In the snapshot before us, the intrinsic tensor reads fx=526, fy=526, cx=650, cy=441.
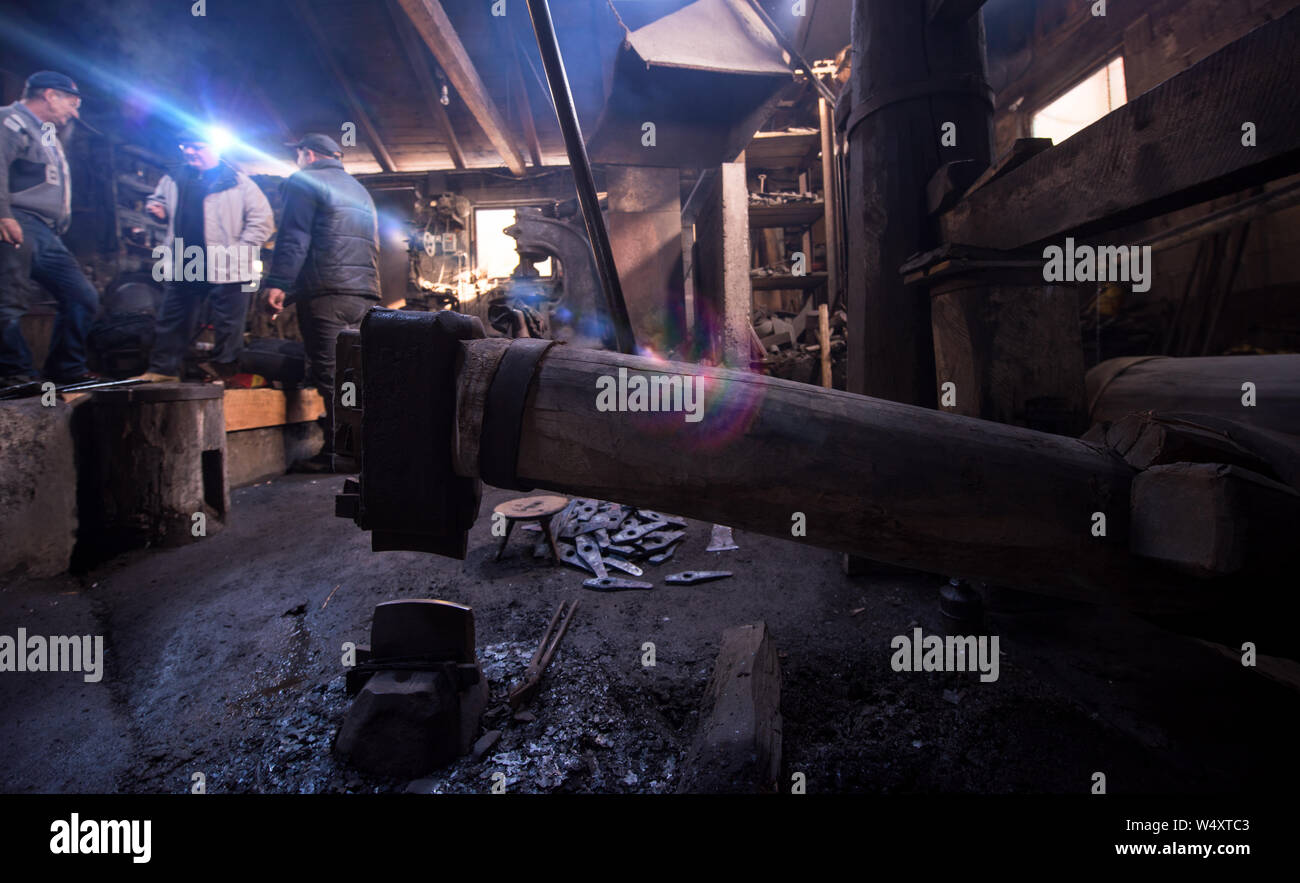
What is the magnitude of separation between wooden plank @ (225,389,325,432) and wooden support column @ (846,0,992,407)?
5021mm

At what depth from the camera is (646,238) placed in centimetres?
541

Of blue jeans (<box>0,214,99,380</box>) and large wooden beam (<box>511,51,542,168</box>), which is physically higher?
large wooden beam (<box>511,51,542,168</box>)

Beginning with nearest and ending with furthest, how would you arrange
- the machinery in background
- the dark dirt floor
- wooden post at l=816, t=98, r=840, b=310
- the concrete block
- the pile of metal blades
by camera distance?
the dark dirt floor
the concrete block
the pile of metal blades
wooden post at l=816, t=98, r=840, b=310
the machinery in background

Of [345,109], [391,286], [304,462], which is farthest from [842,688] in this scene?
[391,286]

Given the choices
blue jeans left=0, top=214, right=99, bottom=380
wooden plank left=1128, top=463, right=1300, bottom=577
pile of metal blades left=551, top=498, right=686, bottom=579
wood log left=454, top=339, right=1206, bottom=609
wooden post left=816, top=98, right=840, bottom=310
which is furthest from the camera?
wooden post left=816, top=98, right=840, bottom=310

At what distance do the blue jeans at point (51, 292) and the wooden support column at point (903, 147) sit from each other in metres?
5.60

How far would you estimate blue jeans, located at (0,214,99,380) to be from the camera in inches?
146

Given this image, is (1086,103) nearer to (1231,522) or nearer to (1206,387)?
(1206,387)

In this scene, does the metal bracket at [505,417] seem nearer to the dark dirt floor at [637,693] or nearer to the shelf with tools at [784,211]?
the dark dirt floor at [637,693]

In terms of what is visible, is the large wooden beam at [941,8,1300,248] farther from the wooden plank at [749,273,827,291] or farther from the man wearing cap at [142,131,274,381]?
the wooden plank at [749,273,827,291]

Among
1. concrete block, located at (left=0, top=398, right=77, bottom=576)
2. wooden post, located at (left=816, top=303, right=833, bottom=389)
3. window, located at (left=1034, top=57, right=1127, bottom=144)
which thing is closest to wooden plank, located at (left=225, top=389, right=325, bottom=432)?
concrete block, located at (left=0, top=398, right=77, bottom=576)

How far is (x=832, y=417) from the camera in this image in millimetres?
949

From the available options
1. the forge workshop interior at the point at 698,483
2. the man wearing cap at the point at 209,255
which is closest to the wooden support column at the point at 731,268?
the forge workshop interior at the point at 698,483
